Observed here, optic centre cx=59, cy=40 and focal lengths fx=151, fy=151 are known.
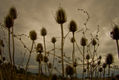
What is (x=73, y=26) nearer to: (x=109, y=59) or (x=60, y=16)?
(x=60, y=16)

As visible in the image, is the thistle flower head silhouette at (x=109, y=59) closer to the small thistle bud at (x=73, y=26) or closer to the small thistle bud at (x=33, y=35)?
the small thistle bud at (x=73, y=26)

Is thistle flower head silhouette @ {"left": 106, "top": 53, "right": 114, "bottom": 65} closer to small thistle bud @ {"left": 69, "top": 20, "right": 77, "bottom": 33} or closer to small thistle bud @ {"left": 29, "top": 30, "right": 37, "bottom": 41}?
small thistle bud @ {"left": 69, "top": 20, "right": 77, "bottom": 33}

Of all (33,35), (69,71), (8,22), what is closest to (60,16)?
(33,35)

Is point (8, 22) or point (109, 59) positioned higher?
point (8, 22)

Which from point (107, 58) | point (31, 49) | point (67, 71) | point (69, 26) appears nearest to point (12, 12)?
point (31, 49)

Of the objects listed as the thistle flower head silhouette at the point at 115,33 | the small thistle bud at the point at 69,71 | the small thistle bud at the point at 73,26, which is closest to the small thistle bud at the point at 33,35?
the small thistle bud at the point at 73,26

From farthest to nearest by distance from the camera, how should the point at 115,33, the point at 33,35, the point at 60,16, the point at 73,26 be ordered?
the point at 33,35 < the point at 73,26 < the point at 60,16 < the point at 115,33

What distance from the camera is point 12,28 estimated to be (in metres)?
4.60

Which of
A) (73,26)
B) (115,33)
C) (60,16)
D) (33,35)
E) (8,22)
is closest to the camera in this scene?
(115,33)

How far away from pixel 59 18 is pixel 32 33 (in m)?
1.58

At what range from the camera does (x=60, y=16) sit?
475 centimetres

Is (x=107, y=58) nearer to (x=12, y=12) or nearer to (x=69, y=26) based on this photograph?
(x=69, y=26)

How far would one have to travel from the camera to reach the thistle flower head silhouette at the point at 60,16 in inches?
183

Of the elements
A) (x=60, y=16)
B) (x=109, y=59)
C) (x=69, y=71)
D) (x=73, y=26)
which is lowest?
(x=69, y=71)
